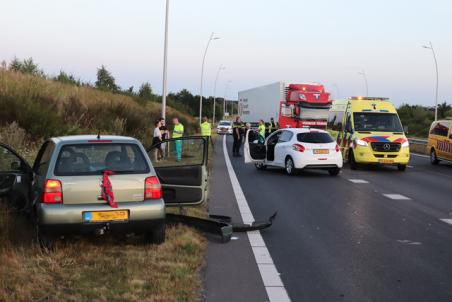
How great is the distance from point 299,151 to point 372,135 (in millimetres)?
3476

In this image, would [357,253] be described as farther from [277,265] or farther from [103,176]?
[103,176]

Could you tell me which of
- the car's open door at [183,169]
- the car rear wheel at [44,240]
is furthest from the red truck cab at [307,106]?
the car rear wheel at [44,240]

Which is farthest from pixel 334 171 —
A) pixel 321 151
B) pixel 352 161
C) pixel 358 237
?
pixel 358 237

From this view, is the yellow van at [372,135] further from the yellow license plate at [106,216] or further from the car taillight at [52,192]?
the car taillight at [52,192]

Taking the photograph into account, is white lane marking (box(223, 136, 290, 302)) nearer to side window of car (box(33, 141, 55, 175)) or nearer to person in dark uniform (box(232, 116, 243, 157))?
side window of car (box(33, 141, 55, 175))

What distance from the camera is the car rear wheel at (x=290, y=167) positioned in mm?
16891

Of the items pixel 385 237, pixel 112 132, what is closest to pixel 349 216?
pixel 385 237

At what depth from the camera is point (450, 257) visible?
699 centimetres

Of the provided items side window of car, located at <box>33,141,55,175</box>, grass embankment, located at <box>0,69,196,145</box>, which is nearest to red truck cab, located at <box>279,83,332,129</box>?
grass embankment, located at <box>0,69,196,145</box>

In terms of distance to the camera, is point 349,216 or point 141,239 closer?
point 141,239

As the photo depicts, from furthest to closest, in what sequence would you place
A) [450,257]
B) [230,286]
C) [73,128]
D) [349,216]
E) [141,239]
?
[73,128]
[349,216]
[141,239]
[450,257]
[230,286]

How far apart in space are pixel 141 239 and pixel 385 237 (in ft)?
11.3

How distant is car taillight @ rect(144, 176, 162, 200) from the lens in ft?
22.2

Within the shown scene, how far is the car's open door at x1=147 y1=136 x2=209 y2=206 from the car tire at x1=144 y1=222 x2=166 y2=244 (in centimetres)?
92
